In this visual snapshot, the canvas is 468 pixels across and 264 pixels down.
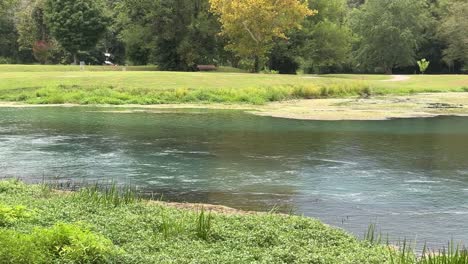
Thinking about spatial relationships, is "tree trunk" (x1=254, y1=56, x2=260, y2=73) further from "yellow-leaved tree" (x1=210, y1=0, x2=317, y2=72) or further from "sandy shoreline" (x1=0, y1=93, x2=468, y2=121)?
"sandy shoreline" (x1=0, y1=93, x2=468, y2=121)

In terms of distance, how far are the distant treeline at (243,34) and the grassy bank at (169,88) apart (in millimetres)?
11402

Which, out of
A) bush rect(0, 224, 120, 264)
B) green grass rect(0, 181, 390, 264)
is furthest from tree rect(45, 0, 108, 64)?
bush rect(0, 224, 120, 264)

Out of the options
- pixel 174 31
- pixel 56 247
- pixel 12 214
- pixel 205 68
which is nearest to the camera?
pixel 56 247

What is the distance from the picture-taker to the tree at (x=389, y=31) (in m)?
87.7

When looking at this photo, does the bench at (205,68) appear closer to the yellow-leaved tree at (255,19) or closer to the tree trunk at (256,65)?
the tree trunk at (256,65)

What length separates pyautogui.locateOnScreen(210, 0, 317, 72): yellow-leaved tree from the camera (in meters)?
62.1

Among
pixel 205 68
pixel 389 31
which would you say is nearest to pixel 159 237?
pixel 205 68

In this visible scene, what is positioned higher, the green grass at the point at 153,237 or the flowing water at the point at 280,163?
the green grass at the point at 153,237

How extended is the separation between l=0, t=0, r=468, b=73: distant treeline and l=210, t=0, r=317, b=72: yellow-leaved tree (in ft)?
0.35

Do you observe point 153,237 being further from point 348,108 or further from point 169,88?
point 169,88

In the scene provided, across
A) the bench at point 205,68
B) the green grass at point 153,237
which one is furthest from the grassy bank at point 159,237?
the bench at point 205,68

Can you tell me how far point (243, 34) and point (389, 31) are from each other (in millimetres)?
32016

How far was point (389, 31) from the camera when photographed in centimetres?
8769

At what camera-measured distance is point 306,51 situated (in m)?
73.8
